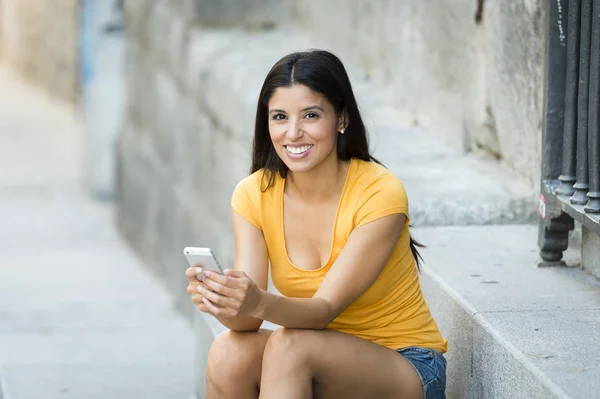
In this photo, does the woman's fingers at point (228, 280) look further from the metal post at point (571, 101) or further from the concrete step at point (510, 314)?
the metal post at point (571, 101)

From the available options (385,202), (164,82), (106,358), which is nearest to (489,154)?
(385,202)

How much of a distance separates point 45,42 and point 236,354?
14924mm

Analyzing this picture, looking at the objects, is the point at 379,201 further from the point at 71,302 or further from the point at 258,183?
the point at 71,302

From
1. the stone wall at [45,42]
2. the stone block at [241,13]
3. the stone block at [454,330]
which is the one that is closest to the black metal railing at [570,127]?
the stone block at [454,330]

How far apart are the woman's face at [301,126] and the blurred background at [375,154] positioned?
0.53 meters

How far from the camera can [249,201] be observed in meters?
2.90

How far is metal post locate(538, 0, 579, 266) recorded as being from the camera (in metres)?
3.15

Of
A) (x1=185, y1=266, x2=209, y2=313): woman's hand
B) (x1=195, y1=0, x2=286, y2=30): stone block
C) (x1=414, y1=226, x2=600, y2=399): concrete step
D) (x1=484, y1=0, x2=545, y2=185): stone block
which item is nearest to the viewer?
(x1=414, y1=226, x2=600, y2=399): concrete step

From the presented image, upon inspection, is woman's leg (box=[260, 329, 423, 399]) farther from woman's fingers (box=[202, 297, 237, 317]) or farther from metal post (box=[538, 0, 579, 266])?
metal post (box=[538, 0, 579, 266])

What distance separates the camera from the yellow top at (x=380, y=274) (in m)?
2.79

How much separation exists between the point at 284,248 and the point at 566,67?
0.94 m

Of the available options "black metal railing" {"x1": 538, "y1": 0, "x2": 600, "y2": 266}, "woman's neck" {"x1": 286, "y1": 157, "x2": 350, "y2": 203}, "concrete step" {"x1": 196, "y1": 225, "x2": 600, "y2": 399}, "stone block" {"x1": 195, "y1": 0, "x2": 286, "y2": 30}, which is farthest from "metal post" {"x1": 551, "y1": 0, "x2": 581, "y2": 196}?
"stone block" {"x1": 195, "y1": 0, "x2": 286, "y2": 30}

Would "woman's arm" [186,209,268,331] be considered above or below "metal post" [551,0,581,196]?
below

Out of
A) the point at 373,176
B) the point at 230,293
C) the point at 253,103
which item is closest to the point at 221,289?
the point at 230,293
